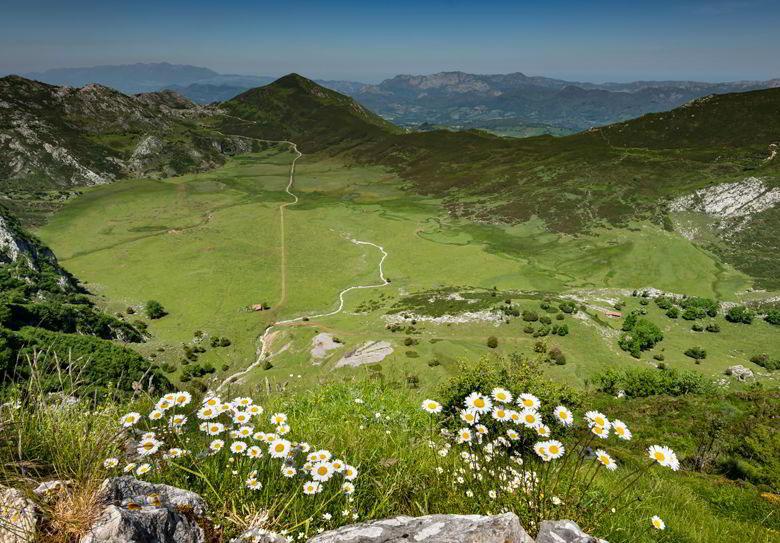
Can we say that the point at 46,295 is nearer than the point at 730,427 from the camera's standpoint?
No

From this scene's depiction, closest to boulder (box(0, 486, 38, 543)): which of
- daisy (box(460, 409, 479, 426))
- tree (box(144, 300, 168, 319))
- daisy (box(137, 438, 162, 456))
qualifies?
daisy (box(137, 438, 162, 456))

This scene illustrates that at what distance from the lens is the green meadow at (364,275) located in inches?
2557

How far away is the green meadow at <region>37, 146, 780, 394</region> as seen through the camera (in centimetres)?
6494

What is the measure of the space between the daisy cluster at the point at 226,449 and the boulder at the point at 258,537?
0.42 metres

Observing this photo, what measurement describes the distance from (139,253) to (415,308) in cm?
9818

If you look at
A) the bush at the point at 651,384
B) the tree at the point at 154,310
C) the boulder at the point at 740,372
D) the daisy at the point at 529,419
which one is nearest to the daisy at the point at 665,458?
the daisy at the point at 529,419

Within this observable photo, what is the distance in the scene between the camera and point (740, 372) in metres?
60.5

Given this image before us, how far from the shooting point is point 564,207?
161 metres

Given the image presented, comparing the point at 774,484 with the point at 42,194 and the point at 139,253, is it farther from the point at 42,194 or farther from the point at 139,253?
the point at 42,194

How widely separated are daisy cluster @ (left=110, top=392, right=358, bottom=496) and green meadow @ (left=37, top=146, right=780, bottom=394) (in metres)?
33.2

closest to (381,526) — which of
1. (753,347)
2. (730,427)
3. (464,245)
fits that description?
(730,427)

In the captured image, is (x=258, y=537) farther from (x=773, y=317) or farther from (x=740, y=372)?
(x=773, y=317)

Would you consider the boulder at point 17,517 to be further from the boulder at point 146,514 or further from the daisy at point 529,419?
the daisy at point 529,419

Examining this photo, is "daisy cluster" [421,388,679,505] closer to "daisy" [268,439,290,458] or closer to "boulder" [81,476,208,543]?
"daisy" [268,439,290,458]
